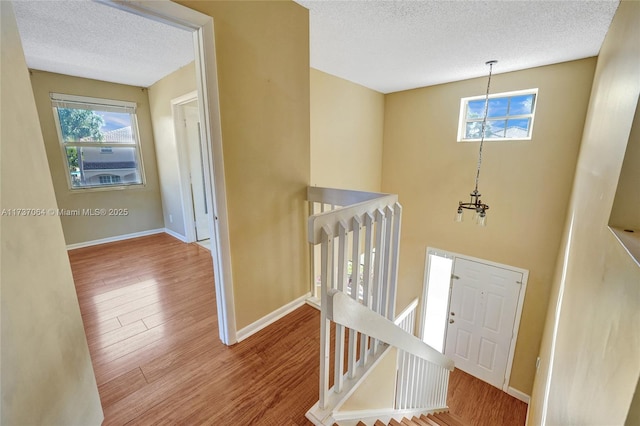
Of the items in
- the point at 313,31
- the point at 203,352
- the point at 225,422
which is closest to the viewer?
the point at 225,422

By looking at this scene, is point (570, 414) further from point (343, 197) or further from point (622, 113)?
point (343, 197)

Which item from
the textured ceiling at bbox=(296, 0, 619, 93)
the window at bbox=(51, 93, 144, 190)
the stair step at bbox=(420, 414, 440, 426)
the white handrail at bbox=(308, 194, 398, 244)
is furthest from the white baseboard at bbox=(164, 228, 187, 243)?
the stair step at bbox=(420, 414, 440, 426)

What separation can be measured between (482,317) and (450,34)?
12.9 feet

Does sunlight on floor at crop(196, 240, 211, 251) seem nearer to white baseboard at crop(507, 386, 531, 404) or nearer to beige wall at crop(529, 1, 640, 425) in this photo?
beige wall at crop(529, 1, 640, 425)

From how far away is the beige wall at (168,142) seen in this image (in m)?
3.61

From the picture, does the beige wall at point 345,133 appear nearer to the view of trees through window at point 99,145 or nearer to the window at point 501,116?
the window at point 501,116

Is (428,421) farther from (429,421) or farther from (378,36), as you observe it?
(378,36)

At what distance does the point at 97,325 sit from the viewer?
6.80 ft

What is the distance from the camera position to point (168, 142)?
13.4 feet

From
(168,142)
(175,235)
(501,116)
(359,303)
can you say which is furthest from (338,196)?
(175,235)

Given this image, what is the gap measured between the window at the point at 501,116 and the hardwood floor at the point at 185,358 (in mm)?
3562

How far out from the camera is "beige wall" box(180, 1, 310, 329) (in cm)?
167

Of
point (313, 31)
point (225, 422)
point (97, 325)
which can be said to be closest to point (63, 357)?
point (225, 422)

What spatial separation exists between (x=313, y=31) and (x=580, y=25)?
2283mm
